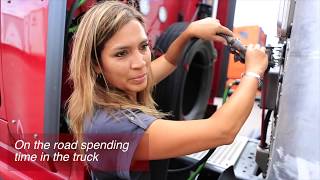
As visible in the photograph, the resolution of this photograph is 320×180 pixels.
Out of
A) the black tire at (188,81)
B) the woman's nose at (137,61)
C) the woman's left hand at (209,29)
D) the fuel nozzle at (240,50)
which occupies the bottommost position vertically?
the black tire at (188,81)

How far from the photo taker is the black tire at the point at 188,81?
7.22 feet

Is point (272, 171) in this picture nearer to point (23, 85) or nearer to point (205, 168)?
point (205, 168)

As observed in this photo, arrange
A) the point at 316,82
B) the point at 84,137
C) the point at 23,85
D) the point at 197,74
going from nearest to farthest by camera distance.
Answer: the point at 316,82 → the point at 84,137 → the point at 23,85 → the point at 197,74

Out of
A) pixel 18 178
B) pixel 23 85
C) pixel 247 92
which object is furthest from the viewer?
pixel 18 178

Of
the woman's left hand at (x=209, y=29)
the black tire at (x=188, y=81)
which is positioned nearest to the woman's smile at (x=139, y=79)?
the woman's left hand at (x=209, y=29)

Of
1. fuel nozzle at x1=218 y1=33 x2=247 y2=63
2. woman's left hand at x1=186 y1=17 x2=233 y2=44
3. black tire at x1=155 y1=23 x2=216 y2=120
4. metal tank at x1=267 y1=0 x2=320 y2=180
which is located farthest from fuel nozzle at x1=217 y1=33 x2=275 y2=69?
black tire at x1=155 y1=23 x2=216 y2=120

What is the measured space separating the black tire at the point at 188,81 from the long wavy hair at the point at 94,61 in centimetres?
103

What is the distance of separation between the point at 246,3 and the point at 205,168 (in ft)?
3.15

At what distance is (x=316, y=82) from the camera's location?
738mm

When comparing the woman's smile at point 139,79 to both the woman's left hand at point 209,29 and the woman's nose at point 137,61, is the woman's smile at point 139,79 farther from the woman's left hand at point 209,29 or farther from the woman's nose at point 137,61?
the woman's left hand at point 209,29

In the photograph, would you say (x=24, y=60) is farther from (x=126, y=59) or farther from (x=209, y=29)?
(x=209, y=29)

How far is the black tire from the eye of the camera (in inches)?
86.7

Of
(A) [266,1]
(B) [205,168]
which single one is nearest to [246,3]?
(A) [266,1]

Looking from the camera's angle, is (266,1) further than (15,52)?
Yes
